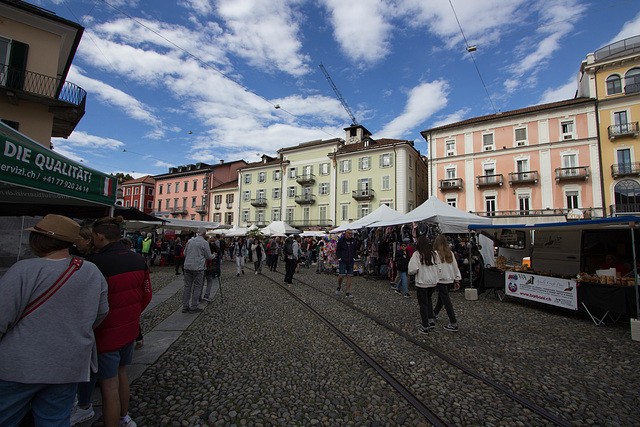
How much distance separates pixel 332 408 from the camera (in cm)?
299

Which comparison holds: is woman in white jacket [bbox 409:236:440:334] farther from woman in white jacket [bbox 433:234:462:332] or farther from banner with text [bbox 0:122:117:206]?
banner with text [bbox 0:122:117:206]

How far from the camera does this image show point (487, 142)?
30531 mm

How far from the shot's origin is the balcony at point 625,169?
24.3 metres

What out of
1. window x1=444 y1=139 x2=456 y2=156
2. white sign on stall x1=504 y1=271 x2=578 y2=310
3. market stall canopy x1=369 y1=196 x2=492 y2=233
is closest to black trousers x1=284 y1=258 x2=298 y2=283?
market stall canopy x1=369 y1=196 x2=492 y2=233

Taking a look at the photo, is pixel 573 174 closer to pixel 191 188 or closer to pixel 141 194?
pixel 191 188

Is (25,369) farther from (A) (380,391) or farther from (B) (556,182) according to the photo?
(B) (556,182)

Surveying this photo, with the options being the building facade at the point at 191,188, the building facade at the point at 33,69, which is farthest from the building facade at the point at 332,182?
the building facade at the point at 33,69

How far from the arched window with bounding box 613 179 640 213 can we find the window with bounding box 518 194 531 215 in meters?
→ 5.88

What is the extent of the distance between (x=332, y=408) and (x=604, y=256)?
9561 mm

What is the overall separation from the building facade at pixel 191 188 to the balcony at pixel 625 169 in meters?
49.6

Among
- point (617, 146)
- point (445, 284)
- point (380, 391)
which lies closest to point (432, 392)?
point (380, 391)

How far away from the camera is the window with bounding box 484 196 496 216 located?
29.4m

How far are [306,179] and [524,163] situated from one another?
81.4 ft

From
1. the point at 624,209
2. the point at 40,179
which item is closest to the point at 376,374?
the point at 40,179
